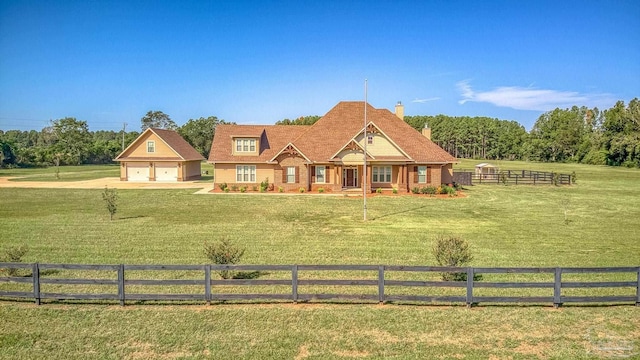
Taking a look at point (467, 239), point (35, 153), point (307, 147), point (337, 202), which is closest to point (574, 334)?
point (467, 239)

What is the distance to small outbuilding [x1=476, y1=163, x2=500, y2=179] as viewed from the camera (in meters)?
50.2

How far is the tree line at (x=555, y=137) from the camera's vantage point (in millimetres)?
84000

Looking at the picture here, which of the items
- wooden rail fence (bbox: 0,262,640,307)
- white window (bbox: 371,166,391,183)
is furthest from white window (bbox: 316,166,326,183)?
wooden rail fence (bbox: 0,262,640,307)

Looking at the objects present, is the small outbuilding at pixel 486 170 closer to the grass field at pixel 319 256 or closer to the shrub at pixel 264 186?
the grass field at pixel 319 256

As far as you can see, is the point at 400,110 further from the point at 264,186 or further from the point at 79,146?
the point at 79,146

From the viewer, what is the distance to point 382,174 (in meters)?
39.1

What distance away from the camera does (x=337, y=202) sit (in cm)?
3131

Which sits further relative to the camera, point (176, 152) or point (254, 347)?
point (176, 152)

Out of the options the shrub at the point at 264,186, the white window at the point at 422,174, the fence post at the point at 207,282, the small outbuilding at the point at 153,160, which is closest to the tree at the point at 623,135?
the white window at the point at 422,174

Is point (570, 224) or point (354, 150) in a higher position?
point (354, 150)

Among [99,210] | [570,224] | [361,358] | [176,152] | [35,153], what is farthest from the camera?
[35,153]

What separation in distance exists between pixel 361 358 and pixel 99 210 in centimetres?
2384

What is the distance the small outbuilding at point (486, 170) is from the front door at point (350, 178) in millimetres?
18674

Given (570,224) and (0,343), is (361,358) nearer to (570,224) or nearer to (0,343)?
(0,343)
